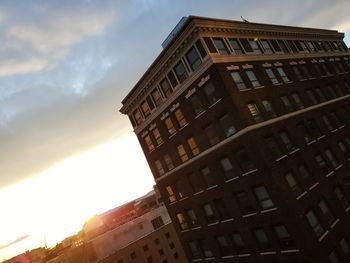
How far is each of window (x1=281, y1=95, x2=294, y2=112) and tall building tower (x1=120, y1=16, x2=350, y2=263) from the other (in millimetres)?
166

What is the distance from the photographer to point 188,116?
30922 millimetres

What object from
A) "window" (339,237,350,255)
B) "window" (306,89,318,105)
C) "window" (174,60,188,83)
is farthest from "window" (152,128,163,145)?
"window" (339,237,350,255)

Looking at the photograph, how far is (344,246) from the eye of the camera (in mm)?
26266

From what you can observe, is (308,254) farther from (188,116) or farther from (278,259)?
(188,116)

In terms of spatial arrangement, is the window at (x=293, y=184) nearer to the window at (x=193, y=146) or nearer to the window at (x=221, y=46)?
the window at (x=193, y=146)

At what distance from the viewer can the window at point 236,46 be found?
3029 cm

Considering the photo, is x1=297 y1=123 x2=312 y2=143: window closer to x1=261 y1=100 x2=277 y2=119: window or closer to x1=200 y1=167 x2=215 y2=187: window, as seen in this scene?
x1=261 y1=100 x2=277 y2=119: window

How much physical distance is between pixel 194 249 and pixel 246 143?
16.1 metres

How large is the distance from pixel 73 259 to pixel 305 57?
53.1 metres

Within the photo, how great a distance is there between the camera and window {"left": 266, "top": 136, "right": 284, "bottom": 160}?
1011 inches

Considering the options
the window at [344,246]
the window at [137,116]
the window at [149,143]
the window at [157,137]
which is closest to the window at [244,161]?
the window at [344,246]

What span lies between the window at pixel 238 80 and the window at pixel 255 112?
189 cm

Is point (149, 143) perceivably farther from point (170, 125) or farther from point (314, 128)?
point (314, 128)

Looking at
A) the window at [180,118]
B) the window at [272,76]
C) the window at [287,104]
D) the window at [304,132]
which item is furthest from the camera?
the window at [180,118]
